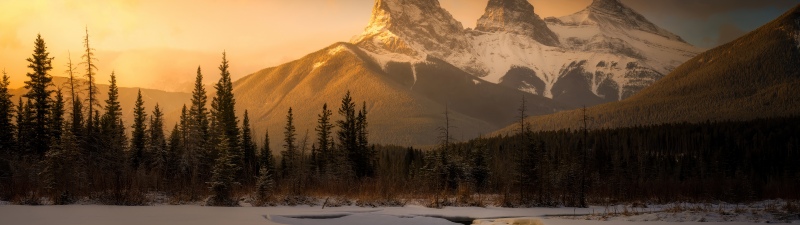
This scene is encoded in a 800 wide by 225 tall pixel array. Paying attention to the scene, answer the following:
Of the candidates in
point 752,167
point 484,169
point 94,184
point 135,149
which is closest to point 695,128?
point 752,167

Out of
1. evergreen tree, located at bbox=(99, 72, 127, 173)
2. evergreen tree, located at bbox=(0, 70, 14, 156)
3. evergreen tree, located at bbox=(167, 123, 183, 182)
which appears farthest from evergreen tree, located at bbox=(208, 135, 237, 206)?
evergreen tree, located at bbox=(0, 70, 14, 156)

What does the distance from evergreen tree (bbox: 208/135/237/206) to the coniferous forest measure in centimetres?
7

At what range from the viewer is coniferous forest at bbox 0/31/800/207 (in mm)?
40781

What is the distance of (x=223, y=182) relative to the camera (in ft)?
130

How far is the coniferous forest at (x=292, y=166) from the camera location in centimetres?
4078

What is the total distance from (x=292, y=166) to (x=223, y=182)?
36.6 metres

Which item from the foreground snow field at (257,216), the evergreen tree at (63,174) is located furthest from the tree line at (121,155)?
A: the foreground snow field at (257,216)

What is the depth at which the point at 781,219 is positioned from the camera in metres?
29.6

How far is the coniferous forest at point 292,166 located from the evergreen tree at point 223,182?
0.07 metres

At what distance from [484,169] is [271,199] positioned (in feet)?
115

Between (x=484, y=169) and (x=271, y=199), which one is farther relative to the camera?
(x=484, y=169)

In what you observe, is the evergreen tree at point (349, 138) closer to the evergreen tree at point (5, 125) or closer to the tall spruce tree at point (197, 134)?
the tall spruce tree at point (197, 134)

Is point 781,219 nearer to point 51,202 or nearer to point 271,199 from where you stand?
point 271,199

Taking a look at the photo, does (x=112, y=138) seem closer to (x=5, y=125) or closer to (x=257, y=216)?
(x=5, y=125)
